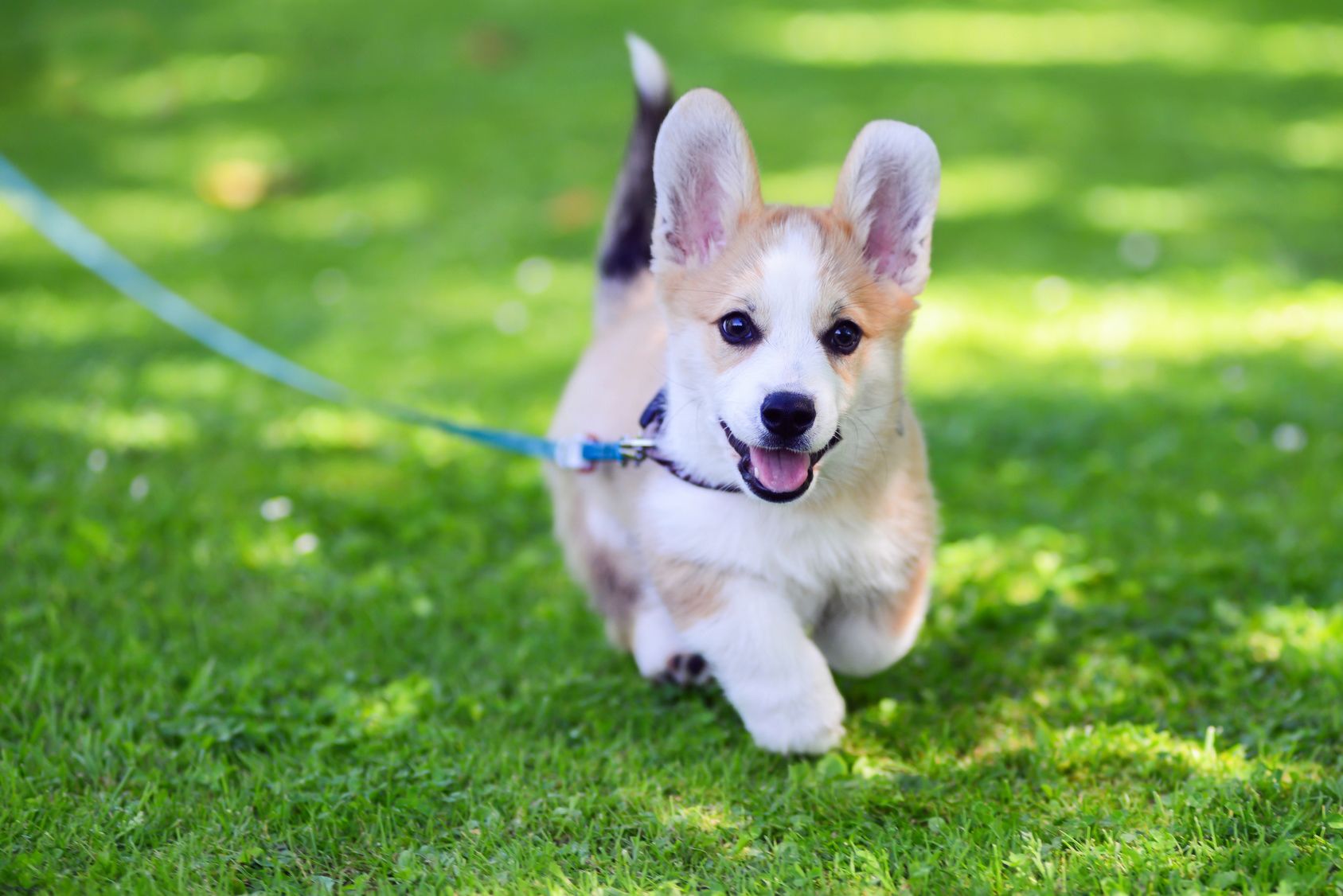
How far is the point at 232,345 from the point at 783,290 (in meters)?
3.46

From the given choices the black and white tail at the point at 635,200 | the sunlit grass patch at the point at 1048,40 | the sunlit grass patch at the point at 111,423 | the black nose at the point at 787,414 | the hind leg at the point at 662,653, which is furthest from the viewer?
the sunlit grass patch at the point at 1048,40

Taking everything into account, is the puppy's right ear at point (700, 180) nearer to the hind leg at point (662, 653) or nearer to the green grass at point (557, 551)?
the hind leg at point (662, 653)

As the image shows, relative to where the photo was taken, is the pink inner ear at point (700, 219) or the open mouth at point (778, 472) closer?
the open mouth at point (778, 472)

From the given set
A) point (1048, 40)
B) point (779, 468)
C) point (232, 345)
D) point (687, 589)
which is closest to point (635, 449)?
point (687, 589)

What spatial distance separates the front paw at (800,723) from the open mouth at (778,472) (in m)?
0.45

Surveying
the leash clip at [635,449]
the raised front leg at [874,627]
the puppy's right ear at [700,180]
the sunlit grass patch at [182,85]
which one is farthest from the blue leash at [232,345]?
the sunlit grass patch at [182,85]

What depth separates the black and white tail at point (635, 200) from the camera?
11.0 ft

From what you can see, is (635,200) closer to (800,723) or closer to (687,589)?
(687,589)

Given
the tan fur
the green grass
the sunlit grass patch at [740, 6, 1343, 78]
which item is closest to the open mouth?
the tan fur

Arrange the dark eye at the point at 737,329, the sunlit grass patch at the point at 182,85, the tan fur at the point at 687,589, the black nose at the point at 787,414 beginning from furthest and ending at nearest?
the sunlit grass patch at the point at 182,85 < the tan fur at the point at 687,589 < the dark eye at the point at 737,329 < the black nose at the point at 787,414

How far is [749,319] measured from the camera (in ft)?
8.62

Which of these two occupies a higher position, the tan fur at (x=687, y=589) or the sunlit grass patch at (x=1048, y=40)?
the tan fur at (x=687, y=589)

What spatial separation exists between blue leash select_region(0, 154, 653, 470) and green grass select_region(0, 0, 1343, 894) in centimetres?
11

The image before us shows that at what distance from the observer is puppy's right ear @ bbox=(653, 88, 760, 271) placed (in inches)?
106
